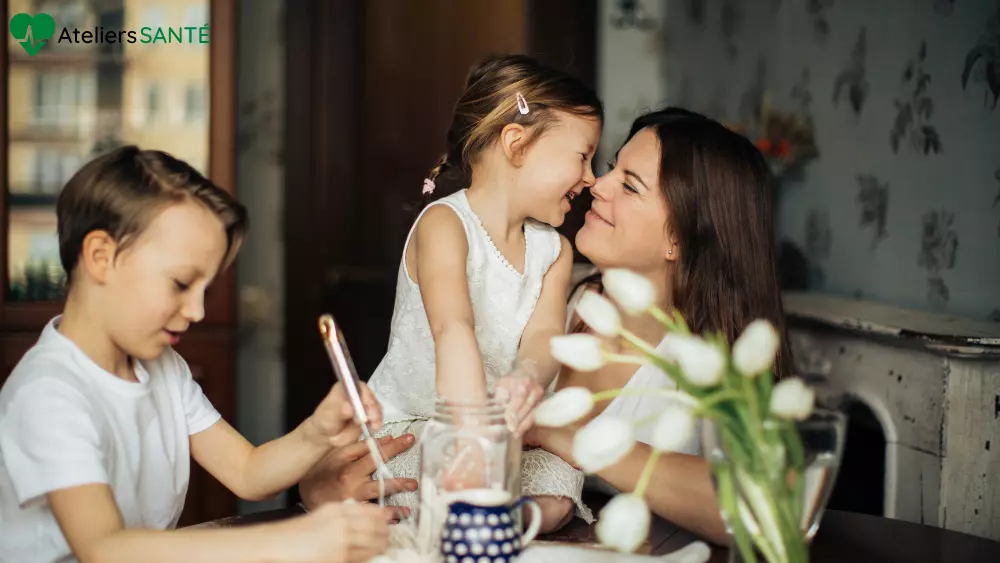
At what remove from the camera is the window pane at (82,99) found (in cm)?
288

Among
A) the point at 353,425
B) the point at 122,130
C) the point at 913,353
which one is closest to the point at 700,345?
the point at 353,425

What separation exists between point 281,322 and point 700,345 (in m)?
3.00

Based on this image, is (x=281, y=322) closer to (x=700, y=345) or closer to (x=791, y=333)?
(x=791, y=333)

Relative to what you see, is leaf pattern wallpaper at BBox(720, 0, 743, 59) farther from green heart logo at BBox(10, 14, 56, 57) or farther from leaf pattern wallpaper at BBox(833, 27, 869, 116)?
green heart logo at BBox(10, 14, 56, 57)

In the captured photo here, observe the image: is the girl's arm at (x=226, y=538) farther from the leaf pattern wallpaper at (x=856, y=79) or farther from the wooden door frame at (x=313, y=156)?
the wooden door frame at (x=313, y=156)

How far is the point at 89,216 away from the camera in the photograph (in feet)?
3.68

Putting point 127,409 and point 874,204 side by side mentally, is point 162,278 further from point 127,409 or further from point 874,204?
point 874,204

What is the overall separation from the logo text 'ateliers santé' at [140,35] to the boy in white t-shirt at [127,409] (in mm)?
1923

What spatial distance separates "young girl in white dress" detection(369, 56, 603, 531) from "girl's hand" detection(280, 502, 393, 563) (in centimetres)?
58

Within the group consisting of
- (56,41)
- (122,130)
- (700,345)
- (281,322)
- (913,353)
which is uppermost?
(56,41)

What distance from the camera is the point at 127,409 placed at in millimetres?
1199

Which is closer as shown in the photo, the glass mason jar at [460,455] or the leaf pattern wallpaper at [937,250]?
the glass mason jar at [460,455]

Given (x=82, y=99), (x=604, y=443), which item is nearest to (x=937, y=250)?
(x=604, y=443)

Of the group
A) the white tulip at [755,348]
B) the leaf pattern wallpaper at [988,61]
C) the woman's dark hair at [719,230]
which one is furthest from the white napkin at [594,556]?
the leaf pattern wallpaper at [988,61]
